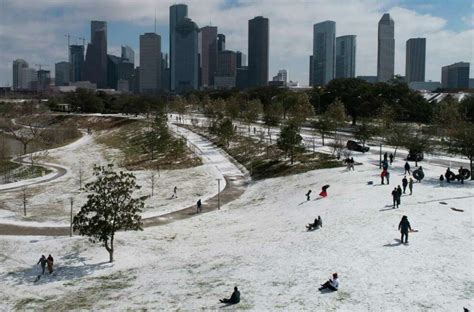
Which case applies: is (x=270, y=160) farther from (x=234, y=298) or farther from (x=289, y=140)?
(x=234, y=298)

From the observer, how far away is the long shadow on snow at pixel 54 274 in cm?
2634

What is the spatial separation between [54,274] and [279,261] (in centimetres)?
1203

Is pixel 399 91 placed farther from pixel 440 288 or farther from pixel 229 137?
pixel 440 288

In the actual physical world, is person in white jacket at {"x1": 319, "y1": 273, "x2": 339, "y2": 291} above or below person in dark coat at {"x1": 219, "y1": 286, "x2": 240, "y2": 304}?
above

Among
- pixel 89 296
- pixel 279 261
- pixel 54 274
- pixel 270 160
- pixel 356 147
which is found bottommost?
pixel 54 274

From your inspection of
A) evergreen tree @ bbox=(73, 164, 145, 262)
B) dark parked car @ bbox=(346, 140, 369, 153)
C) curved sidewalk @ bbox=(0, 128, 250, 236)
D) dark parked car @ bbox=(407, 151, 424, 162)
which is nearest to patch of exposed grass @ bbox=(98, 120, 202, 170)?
curved sidewalk @ bbox=(0, 128, 250, 236)

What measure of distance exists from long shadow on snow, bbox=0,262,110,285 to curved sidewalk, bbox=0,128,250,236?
6.60 m

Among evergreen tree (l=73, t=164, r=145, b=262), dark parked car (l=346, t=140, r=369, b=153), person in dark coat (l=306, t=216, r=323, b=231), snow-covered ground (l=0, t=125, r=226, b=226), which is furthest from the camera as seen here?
dark parked car (l=346, t=140, r=369, b=153)

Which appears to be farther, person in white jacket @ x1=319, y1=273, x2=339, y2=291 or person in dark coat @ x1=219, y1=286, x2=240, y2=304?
person in white jacket @ x1=319, y1=273, x2=339, y2=291

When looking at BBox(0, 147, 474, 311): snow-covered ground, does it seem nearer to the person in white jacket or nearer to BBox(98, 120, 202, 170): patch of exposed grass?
the person in white jacket

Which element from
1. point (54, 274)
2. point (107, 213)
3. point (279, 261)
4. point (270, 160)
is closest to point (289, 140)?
point (270, 160)

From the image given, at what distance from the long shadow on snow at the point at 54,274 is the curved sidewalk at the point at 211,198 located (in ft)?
21.7

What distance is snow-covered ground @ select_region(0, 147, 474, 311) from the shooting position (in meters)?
20.7

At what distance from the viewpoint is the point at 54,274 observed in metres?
27.1
